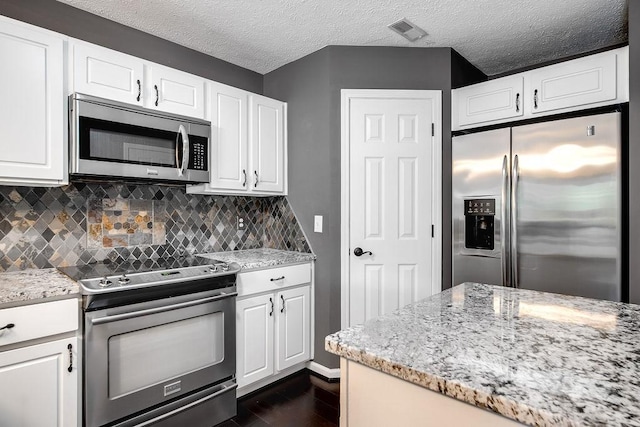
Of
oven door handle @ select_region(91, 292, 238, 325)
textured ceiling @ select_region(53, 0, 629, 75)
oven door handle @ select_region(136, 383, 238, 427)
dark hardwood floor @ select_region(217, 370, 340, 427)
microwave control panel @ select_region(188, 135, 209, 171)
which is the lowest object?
dark hardwood floor @ select_region(217, 370, 340, 427)

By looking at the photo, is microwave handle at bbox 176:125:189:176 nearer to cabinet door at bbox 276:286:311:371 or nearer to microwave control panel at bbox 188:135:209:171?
microwave control panel at bbox 188:135:209:171

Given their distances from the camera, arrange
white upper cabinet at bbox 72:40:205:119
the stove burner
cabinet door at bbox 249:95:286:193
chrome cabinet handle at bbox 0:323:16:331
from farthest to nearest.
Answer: cabinet door at bbox 249:95:286:193 → white upper cabinet at bbox 72:40:205:119 → the stove burner → chrome cabinet handle at bbox 0:323:16:331

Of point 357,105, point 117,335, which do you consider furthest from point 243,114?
point 117,335

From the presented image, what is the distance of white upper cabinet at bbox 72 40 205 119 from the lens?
2.03 meters

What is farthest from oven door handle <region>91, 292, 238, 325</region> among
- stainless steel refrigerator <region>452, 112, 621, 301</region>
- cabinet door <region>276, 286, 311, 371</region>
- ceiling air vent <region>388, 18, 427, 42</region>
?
ceiling air vent <region>388, 18, 427, 42</region>

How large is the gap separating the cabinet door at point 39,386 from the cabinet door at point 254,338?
94cm

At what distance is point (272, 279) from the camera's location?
2.60 metres

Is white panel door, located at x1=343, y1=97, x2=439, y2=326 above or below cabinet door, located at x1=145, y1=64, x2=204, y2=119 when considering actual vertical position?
below

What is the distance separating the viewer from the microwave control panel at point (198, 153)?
2441 mm

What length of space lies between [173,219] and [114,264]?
1.81ft

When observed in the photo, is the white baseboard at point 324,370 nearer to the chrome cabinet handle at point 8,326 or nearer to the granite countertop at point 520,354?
the granite countertop at point 520,354

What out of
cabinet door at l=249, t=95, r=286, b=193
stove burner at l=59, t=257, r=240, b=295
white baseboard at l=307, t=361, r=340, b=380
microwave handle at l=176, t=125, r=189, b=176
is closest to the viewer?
stove burner at l=59, t=257, r=240, b=295

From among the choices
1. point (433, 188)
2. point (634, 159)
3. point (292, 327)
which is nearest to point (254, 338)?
point (292, 327)

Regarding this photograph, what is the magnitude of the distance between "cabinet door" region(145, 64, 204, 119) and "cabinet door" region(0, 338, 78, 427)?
4.90 ft
